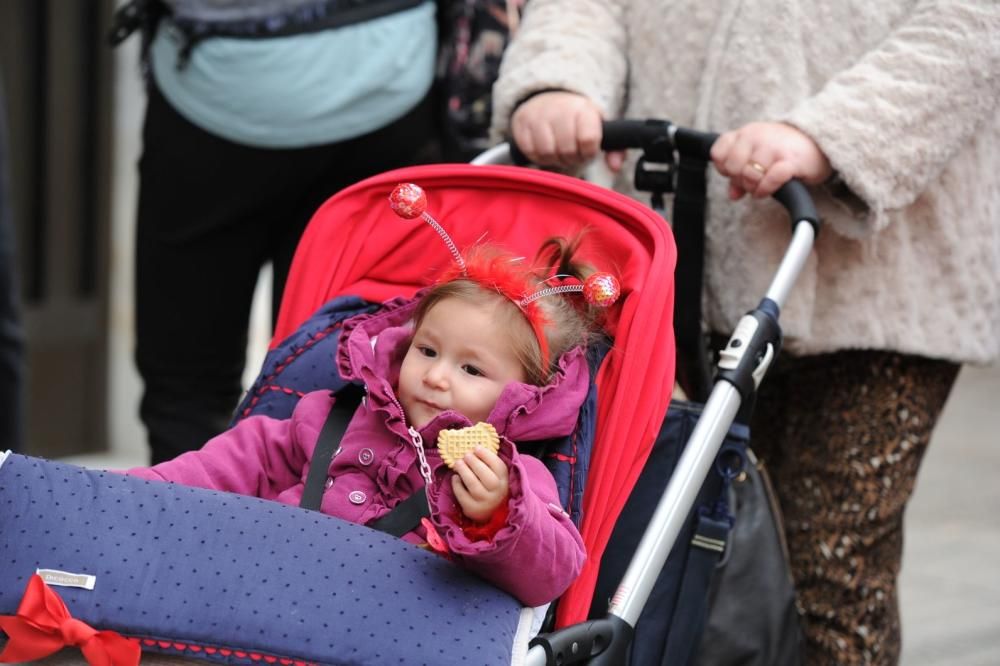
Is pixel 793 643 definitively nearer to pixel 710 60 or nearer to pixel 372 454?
pixel 372 454

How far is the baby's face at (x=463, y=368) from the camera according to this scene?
225 centimetres

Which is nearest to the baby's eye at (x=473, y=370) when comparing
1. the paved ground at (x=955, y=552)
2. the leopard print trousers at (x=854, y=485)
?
the leopard print trousers at (x=854, y=485)

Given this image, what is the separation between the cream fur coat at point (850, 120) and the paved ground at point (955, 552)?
71.3 inches

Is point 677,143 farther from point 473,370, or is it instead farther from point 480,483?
point 480,483

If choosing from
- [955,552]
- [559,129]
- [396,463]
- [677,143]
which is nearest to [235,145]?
[559,129]

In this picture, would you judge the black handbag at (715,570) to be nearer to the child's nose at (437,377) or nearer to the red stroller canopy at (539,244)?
the red stroller canopy at (539,244)

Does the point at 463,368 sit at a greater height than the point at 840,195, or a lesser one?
lesser

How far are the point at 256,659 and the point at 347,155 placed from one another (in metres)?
1.66

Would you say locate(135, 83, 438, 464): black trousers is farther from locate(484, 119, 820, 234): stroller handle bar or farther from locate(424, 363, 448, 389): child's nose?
locate(424, 363, 448, 389): child's nose

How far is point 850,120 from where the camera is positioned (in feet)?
8.00

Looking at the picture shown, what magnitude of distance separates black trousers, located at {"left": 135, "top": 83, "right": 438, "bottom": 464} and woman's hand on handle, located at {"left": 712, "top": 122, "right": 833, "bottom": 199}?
3.32 feet

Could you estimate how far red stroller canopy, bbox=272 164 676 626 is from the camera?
2.26m

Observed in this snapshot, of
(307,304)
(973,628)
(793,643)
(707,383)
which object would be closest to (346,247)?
(307,304)

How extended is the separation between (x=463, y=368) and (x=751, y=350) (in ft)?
1.54
